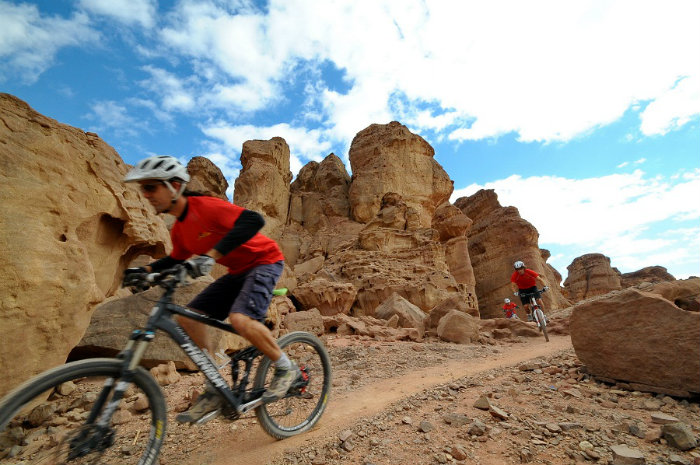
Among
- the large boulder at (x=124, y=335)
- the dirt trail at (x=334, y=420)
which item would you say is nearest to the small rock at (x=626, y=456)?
the dirt trail at (x=334, y=420)

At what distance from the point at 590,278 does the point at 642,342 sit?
132ft

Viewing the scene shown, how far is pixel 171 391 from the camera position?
4562 millimetres

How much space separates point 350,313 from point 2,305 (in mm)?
14283

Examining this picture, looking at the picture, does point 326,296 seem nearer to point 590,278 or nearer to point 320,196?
point 320,196

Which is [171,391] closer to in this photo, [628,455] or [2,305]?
[2,305]

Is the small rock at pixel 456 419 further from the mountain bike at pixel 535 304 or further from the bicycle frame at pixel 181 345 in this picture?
the mountain bike at pixel 535 304

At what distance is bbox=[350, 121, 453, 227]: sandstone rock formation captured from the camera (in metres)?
30.9

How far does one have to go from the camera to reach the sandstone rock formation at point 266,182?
102ft

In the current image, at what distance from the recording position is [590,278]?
120ft

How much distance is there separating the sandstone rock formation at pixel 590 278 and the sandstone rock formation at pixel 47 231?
40.5 m

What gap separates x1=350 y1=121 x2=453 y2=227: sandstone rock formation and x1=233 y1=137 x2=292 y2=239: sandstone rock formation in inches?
267

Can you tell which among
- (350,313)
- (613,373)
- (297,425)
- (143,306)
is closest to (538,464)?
(297,425)

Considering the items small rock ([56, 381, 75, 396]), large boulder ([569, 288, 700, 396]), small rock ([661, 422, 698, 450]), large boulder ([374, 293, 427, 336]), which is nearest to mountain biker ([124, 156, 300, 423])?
small rock ([56, 381, 75, 396])

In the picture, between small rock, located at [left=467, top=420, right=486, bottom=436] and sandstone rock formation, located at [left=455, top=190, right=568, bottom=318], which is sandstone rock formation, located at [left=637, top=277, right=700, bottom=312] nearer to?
small rock, located at [left=467, top=420, right=486, bottom=436]
